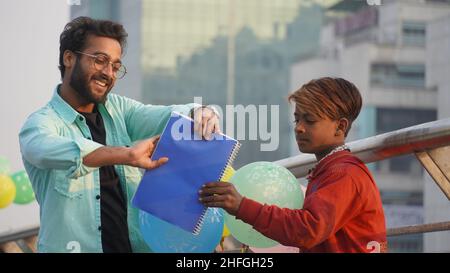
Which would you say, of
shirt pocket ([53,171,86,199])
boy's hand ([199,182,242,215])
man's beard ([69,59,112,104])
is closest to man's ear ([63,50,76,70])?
man's beard ([69,59,112,104])

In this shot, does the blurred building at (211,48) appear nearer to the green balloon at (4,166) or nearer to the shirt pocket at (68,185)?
the green balloon at (4,166)

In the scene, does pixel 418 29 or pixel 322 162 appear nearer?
pixel 322 162

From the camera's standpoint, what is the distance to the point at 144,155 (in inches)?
102

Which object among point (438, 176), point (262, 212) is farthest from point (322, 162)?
point (438, 176)

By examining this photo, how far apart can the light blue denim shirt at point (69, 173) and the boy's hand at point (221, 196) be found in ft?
0.92

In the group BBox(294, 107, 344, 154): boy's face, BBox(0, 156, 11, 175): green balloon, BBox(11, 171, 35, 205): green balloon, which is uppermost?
BBox(294, 107, 344, 154): boy's face

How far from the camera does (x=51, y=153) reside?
8.44 ft

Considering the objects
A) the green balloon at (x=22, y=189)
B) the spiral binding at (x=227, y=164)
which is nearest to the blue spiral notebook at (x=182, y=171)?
the spiral binding at (x=227, y=164)

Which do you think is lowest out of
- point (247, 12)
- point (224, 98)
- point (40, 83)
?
point (224, 98)

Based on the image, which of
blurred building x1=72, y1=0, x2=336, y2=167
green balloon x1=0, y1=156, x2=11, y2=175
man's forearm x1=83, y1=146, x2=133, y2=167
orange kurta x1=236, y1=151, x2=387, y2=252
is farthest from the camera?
blurred building x1=72, y1=0, x2=336, y2=167

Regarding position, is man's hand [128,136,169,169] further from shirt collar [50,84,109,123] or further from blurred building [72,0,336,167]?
blurred building [72,0,336,167]

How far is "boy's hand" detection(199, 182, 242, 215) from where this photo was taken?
2504 mm
